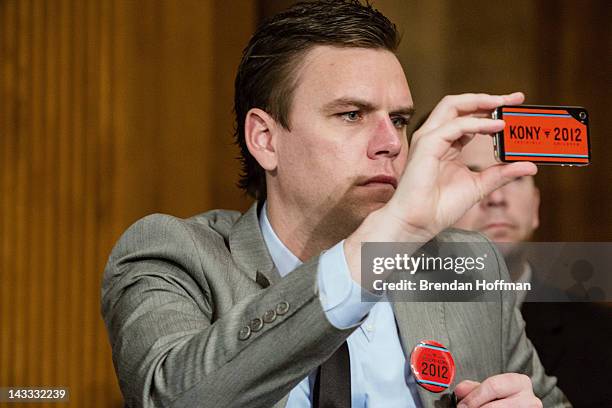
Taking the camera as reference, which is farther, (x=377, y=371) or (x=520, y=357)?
(x=520, y=357)

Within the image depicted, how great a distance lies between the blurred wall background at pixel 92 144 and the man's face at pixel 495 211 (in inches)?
16.6

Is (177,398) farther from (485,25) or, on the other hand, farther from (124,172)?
(485,25)

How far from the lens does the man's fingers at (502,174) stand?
0.97 meters

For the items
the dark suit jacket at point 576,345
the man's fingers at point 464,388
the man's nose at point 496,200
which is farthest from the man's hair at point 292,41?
the dark suit jacket at point 576,345

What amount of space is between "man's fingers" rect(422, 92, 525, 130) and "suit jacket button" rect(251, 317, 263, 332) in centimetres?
32

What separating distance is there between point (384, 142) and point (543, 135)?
0.38 m

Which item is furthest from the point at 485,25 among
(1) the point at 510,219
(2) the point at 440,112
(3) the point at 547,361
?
(2) the point at 440,112

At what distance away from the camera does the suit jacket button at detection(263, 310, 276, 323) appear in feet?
3.19

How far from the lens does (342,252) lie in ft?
3.15

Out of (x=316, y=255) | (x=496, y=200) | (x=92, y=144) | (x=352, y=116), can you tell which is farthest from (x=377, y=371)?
(x=92, y=144)

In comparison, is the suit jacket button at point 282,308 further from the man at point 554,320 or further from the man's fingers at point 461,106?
the man at point 554,320

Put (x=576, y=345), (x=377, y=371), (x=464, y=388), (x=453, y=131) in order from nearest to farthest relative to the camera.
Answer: (x=453, y=131) → (x=464, y=388) → (x=377, y=371) → (x=576, y=345)

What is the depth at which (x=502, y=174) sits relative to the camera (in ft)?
3.23
